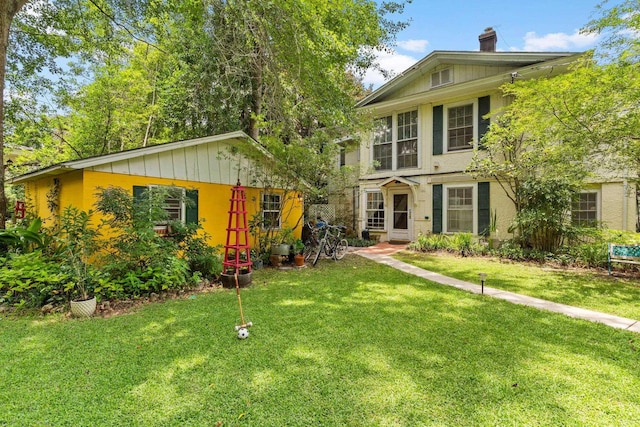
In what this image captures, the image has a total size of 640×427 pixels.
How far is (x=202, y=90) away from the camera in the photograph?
39.0 feet

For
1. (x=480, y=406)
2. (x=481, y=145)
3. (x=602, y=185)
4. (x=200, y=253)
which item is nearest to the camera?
(x=480, y=406)

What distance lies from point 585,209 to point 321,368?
10.2 m

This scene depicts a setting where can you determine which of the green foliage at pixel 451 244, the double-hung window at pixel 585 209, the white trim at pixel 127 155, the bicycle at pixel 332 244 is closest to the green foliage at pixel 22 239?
the white trim at pixel 127 155

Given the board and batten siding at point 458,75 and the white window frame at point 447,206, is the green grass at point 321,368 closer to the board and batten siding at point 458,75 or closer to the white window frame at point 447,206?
the white window frame at point 447,206

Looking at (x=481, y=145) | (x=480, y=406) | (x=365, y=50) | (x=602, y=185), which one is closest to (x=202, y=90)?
(x=365, y=50)

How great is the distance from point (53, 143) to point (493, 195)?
19.8 meters

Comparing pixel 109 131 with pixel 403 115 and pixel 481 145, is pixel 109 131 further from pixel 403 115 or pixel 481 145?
pixel 481 145

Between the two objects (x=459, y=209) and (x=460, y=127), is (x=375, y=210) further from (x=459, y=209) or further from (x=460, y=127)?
(x=460, y=127)

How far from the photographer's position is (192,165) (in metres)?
7.44

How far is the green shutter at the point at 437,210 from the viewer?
1116cm

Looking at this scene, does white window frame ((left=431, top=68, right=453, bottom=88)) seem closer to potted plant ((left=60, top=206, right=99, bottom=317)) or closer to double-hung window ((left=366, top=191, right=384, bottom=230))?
double-hung window ((left=366, top=191, right=384, bottom=230))

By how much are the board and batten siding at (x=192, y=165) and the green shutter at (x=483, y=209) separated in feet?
25.0

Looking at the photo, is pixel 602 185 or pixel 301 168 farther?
pixel 602 185

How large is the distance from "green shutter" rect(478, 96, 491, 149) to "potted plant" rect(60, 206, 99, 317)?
1075cm
